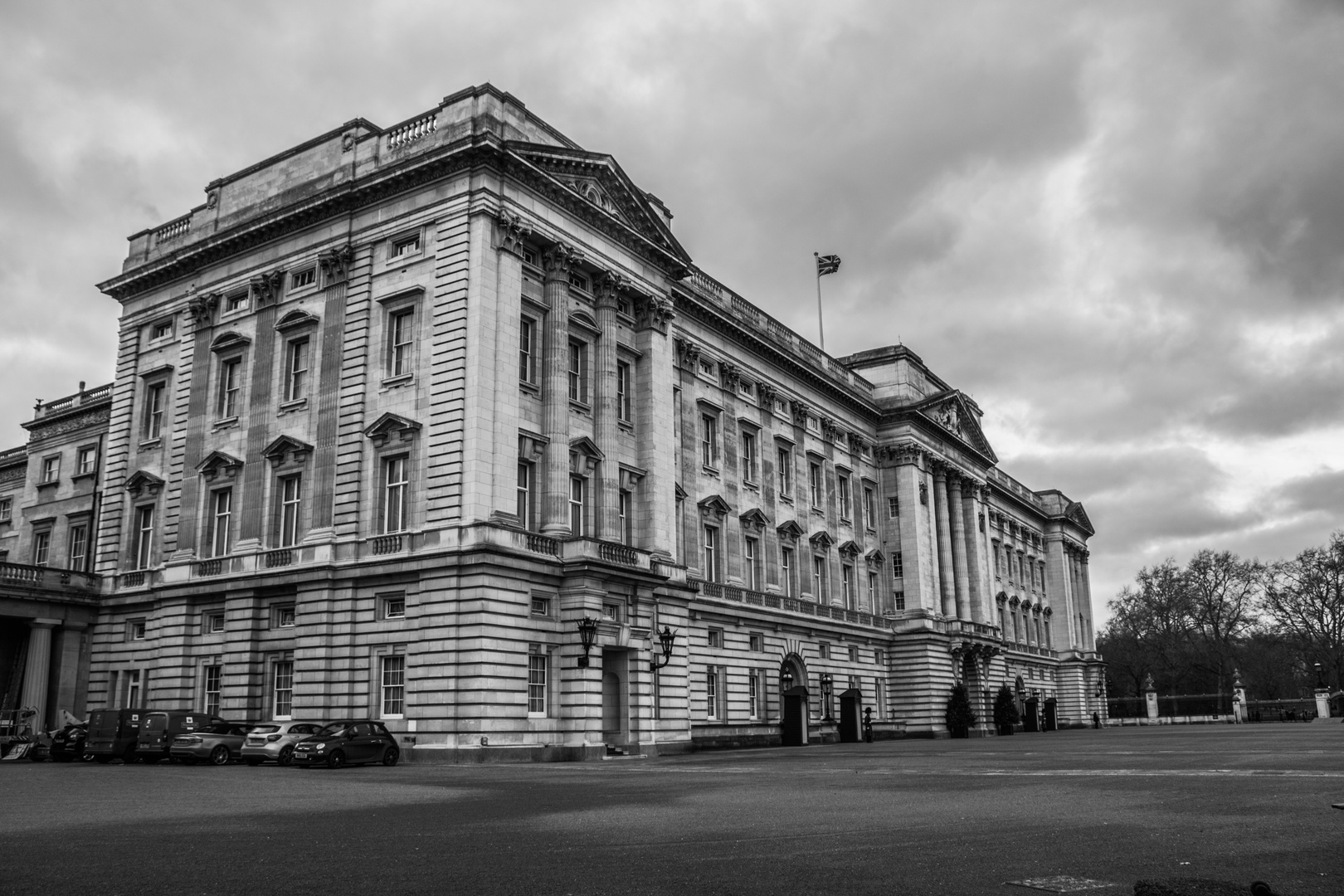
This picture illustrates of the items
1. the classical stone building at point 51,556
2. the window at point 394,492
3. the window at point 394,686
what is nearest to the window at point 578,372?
the window at point 394,492

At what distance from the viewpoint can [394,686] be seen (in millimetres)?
37844

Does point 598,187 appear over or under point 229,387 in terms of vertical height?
over

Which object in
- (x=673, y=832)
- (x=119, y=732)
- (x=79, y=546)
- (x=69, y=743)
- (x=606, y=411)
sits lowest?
(x=673, y=832)

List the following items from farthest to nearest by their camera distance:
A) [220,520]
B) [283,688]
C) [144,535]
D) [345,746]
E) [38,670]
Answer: [144,535] < [38,670] < [220,520] < [283,688] < [345,746]

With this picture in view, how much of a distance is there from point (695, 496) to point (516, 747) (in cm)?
2079

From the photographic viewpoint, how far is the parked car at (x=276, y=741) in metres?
33.8

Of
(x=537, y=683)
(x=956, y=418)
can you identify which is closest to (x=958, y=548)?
(x=956, y=418)

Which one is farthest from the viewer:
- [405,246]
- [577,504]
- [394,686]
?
[577,504]

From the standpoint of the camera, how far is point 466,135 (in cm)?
3975

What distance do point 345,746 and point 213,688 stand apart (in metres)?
13.0

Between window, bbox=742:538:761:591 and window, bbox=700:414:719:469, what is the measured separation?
15.5 ft

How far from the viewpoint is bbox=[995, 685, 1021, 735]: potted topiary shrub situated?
79.8m

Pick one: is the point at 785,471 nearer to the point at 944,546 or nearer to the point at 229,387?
the point at 944,546

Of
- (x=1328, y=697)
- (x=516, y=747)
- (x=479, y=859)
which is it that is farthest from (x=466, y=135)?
(x=1328, y=697)
